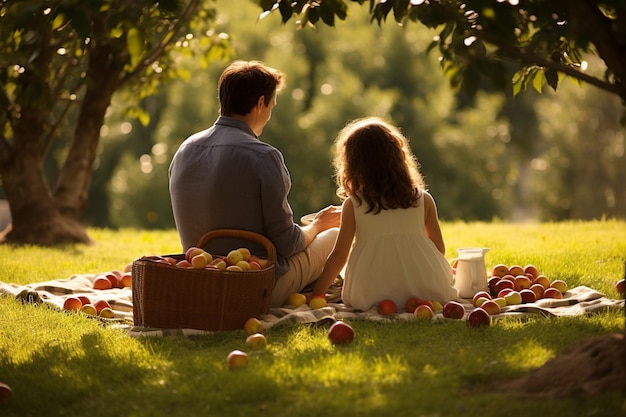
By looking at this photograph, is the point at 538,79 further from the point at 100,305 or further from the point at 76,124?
the point at 76,124

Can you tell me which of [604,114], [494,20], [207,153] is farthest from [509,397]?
[604,114]

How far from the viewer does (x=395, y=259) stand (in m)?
5.73

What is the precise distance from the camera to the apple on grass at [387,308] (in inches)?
220

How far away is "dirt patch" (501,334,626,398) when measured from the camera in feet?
12.2

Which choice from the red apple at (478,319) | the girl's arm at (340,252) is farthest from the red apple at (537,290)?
the girl's arm at (340,252)

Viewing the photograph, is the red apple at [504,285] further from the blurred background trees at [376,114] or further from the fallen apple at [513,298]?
the blurred background trees at [376,114]

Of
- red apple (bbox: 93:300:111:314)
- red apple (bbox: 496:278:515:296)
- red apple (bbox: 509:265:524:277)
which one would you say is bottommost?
red apple (bbox: 93:300:111:314)

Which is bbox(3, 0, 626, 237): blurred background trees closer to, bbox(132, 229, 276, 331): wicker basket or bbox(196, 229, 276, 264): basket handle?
bbox(196, 229, 276, 264): basket handle

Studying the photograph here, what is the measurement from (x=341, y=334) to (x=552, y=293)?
1.89m

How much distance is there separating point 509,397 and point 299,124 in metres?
30.3

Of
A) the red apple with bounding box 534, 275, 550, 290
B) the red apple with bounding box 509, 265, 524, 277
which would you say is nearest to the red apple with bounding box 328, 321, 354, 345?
the red apple with bounding box 534, 275, 550, 290

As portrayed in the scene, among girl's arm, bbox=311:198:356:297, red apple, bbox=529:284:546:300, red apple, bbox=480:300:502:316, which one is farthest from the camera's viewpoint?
red apple, bbox=529:284:546:300

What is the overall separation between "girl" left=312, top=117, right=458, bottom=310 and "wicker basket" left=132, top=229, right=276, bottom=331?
26.7 inches

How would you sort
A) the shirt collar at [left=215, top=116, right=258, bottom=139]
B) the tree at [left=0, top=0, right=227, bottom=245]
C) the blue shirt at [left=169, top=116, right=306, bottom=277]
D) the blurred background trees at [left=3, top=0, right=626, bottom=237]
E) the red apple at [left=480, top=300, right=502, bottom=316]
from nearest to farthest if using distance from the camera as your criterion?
the red apple at [left=480, top=300, right=502, bottom=316] → the blue shirt at [left=169, top=116, right=306, bottom=277] → the shirt collar at [left=215, top=116, right=258, bottom=139] → the tree at [left=0, top=0, right=227, bottom=245] → the blurred background trees at [left=3, top=0, right=626, bottom=237]
